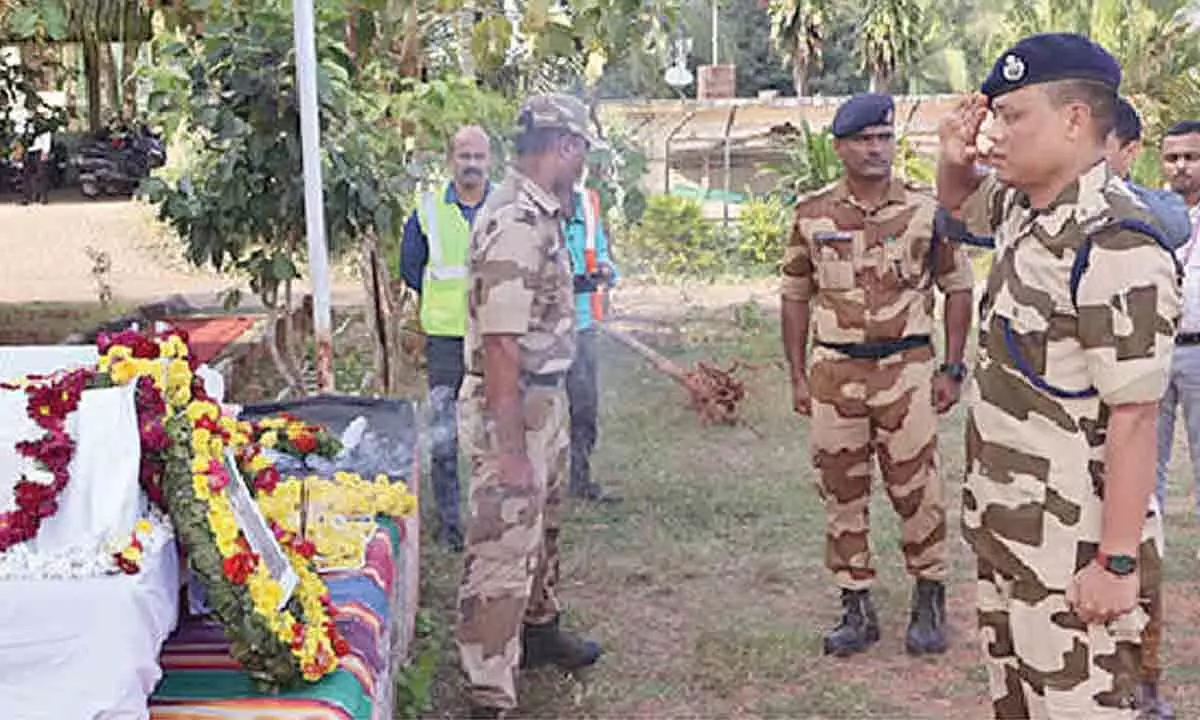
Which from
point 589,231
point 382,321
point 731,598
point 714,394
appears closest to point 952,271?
point 731,598

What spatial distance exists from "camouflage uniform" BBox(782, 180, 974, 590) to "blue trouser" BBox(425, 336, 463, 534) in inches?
65.6

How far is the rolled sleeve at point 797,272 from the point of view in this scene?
4.67 m

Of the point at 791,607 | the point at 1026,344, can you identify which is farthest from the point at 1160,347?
the point at 791,607

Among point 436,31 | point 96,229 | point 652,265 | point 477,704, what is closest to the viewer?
point 477,704

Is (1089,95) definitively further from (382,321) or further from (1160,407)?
(382,321)

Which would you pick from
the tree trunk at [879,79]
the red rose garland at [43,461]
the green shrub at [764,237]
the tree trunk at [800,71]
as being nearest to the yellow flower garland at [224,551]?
the red rose garland at [43,461]

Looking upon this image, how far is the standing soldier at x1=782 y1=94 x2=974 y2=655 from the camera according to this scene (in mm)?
4484

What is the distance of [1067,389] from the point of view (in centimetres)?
270

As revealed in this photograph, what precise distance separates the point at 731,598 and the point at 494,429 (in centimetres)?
182

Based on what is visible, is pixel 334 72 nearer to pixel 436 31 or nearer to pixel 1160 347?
pixel 436 31

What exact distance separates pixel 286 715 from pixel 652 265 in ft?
44.2

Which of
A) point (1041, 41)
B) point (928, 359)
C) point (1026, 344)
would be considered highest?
point (1041, 41)

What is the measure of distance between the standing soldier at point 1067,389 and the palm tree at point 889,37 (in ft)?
102

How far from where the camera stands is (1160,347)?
258 cm
